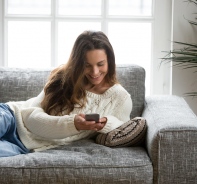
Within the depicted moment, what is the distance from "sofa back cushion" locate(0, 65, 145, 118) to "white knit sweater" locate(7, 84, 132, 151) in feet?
0.36

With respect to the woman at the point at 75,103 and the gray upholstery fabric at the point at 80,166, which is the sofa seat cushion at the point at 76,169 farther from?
the woman at the point at 75,103

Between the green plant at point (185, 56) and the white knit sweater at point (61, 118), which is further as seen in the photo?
the green plant at point (185, 56)

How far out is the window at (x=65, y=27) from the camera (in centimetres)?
389

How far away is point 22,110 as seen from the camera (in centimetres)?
316

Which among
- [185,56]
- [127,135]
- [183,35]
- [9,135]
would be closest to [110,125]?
[127,135]

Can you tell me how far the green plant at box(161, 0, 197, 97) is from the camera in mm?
3496

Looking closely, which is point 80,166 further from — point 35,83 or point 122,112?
point 35,83

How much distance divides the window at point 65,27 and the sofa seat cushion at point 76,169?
1266 millimetres

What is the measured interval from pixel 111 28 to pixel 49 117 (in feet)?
3.64

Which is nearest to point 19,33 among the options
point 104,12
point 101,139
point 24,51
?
point 24,51

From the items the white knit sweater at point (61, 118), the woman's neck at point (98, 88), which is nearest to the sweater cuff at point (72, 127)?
the white knit sweater at point (61, 118)

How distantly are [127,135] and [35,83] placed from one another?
72 cm

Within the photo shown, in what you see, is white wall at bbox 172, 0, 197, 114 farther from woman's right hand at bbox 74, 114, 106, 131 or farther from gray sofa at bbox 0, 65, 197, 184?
woman's right hand at bbox 74, 114, 106, 131

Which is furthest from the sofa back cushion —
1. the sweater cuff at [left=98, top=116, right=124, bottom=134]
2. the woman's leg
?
the woman's leg
